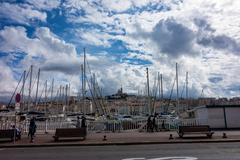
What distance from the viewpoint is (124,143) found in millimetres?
23625

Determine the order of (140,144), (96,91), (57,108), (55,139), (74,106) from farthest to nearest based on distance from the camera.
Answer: (74,106)
(57,108)
(96,91)
(55,139)
(140,144)

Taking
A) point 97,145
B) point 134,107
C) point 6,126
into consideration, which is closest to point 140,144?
point 97,145

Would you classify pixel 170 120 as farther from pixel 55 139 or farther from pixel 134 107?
pixel 134 107

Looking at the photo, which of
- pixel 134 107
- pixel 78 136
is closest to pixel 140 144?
pixel 78 136

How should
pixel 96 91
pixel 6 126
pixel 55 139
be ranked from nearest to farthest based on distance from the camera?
pixel 55 139, pixel 6 126, pixel 96 91

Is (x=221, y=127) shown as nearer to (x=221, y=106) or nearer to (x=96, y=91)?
(x=221, y=106)

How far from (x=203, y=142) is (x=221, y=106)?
12.5 m

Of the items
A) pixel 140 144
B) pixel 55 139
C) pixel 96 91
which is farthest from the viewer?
pixel 96 91

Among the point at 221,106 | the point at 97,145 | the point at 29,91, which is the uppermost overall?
the point at 29,91

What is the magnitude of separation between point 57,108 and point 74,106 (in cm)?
1760

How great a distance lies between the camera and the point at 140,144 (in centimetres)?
2356

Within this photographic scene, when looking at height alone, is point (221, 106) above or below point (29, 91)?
below

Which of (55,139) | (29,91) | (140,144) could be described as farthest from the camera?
(29,91)

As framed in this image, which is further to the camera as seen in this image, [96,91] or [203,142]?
[96,91]
